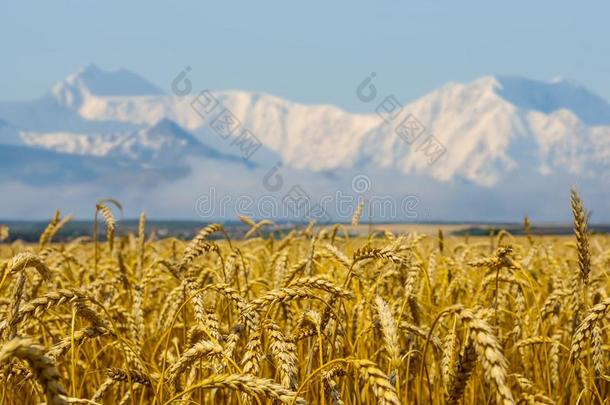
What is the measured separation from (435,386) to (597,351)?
816mm

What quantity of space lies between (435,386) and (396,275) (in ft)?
2.33

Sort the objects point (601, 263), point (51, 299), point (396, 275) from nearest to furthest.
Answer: point (51, 299) → point (396, 275) → point (601, 263)

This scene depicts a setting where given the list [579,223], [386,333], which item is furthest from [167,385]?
[579,223]

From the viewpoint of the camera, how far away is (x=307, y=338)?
130 inches

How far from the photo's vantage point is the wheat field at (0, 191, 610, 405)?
2033 millimetres

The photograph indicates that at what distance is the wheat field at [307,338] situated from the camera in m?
2.03

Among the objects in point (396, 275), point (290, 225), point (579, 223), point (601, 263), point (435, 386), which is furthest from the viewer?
point (290, 225)

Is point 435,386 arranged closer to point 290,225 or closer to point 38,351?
point 38,351

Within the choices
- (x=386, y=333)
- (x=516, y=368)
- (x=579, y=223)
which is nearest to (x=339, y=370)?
(x=386, y=333)

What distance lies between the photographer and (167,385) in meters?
2.50

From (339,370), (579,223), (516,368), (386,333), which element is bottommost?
(516,368)

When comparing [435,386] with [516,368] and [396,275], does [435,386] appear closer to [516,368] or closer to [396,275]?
[396,275]

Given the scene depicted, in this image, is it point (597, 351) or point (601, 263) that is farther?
point (601, 263)

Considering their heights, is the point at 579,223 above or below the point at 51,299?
above
